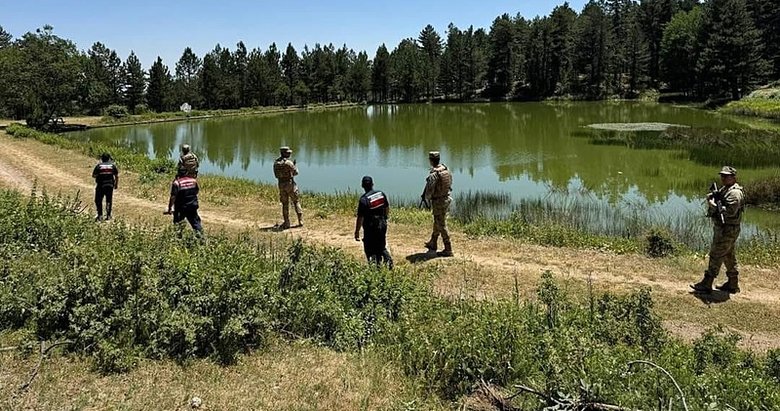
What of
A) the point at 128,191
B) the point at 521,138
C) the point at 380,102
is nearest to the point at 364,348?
the point at 128,191

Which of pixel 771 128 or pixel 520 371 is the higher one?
pixel 771 128

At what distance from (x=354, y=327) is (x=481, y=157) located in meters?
25.6

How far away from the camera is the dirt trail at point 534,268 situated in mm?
8844

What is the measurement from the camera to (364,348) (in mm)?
6438

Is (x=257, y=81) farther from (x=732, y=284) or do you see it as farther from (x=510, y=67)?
(x=732, y=284)

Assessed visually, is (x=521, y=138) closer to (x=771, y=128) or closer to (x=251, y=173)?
(x=771, y=128)

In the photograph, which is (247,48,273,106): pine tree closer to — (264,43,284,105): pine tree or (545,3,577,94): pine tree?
(264,43,284,105): pine tree

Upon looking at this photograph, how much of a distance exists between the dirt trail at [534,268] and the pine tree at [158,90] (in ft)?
252

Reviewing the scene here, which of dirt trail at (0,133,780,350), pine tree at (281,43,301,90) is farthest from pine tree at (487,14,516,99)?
dirt trail at (0,133,780,350)

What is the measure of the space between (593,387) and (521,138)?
3690 centimetres

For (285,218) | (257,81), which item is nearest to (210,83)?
(257,81)

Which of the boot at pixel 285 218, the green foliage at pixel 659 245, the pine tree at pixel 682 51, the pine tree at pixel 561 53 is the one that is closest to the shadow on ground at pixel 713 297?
the green foliage at pixel 659 245

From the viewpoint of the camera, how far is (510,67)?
341 feet

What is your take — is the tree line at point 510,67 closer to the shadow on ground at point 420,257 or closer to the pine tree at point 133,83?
the pine tree at point 133,83
